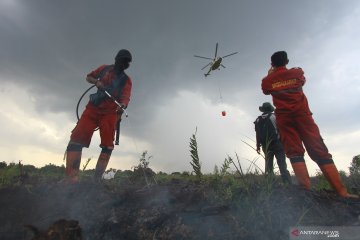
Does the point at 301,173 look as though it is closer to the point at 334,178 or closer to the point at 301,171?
the point at 301,171

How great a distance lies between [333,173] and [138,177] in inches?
132

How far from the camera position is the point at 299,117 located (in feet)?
17.5

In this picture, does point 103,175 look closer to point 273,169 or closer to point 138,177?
point 138,177

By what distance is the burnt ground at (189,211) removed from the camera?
3.44 meters

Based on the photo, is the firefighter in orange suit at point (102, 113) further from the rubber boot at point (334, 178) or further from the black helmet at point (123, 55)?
the rubber boot at point (334, 178)

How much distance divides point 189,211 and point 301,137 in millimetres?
2486

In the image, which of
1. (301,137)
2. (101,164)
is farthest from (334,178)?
(101,164)

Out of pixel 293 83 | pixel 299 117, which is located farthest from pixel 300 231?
pixel 293 83

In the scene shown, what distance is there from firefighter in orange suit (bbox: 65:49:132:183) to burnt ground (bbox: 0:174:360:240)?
4.68 feet

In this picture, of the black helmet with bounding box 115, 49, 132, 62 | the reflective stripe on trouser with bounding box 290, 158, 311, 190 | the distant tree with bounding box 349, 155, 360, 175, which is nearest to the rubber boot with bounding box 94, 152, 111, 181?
the black helmet with bounding box 115, 49, 132, 62

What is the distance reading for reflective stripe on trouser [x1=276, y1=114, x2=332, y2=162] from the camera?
5.13m

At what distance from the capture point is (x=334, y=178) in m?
4.82

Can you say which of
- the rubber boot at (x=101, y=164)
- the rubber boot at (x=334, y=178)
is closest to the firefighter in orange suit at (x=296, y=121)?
the rubber boot at (x=334, y=178)

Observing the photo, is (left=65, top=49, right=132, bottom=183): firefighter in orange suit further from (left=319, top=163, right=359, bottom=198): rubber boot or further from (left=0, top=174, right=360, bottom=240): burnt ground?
(left=319, top=163, right=359, bottom=198): rubber boot
